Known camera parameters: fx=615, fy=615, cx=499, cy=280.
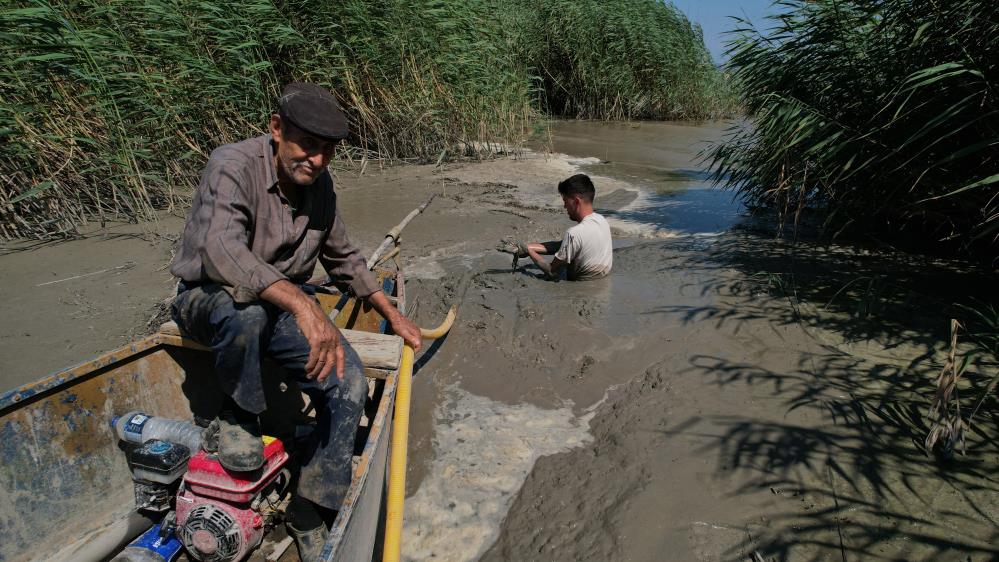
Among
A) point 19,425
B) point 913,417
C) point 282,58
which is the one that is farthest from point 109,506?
point 282,58

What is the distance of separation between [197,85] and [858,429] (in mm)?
8017

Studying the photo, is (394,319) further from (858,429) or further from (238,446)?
(858,429)

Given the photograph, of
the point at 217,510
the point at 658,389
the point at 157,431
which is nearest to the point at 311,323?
the point at 217,510

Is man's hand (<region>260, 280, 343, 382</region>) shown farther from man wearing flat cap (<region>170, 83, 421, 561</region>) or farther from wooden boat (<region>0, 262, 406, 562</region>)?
wooden boat (<region>0, 262, 406, 562</region>)

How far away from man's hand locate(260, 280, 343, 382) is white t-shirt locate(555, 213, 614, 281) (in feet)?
10.8

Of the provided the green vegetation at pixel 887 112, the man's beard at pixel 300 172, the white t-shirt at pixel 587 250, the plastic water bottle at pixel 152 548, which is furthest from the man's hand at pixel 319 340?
the green vegetation at pixel 887 112

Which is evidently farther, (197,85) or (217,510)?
(197,85)

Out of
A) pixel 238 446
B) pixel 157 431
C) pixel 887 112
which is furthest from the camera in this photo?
pixel 887 112

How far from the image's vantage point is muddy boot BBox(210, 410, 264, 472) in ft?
7.83

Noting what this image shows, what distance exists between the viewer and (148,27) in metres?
7.58

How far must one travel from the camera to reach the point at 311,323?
222 centimetres

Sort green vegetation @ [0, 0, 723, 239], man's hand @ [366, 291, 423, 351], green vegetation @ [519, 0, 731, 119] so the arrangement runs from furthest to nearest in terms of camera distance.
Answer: green vegetation @ [519, 0, 731, 119], green vegetation @ [0, 0, 723, 239], man's hand @ [366, 291, 423, 351]

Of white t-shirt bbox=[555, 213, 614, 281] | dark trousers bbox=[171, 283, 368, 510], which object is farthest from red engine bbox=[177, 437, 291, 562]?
white t-shirt bbox=[555, 213, 614, 281]

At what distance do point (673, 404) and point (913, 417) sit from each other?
1202 mm
